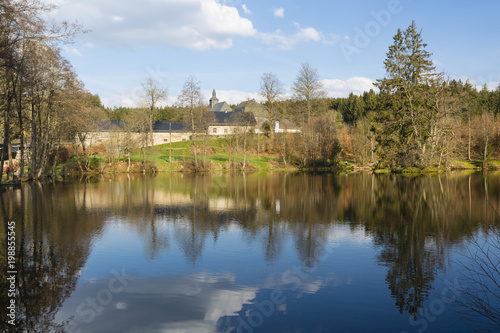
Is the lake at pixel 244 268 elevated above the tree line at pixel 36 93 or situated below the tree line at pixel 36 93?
below

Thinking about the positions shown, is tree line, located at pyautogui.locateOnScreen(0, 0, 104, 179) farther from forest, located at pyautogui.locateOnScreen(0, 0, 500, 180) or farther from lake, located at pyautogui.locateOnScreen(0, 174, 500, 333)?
lake, located at pyautogui.locateOnScreen(0, 174, 500, 333)

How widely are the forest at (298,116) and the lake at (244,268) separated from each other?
41.9 ft

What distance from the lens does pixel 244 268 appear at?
1001 centimetres

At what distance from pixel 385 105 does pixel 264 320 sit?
4812cm

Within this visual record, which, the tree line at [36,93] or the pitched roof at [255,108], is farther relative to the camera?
the pitched roof at [255,108]

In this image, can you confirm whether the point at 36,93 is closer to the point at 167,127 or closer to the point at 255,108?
the point at 167,127

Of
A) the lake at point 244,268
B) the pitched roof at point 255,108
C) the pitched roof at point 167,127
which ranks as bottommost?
the lake at point 244,268

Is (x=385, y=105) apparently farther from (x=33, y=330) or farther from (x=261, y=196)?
(x=33, y=330)

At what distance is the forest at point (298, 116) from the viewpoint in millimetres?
28391

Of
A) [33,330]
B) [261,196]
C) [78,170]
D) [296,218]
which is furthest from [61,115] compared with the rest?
[33,330]

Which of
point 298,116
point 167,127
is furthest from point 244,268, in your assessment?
point 167,127

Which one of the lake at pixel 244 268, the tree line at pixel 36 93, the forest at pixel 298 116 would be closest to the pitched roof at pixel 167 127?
the forest at pixel 298 116

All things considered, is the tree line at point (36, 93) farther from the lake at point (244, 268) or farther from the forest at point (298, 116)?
the lake at point (244, 268)

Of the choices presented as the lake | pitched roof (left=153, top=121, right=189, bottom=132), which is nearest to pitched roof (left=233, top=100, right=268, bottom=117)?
pitched roof (left=153, top=121, right=189, bottom=132)
